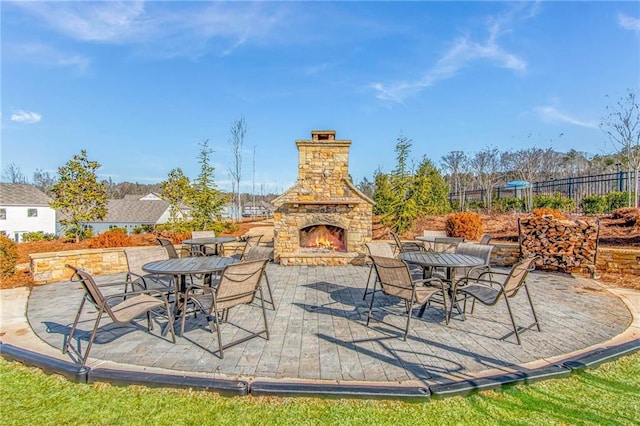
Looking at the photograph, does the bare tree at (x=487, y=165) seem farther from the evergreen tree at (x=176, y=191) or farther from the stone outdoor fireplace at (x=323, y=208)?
the evergreen tree at (x=176, y=191)

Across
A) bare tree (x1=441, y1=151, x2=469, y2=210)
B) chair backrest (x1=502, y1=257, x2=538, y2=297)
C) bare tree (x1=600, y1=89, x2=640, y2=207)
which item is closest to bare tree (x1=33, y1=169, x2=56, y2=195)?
bare tree (x1=441, y1=151, x2=469, y2=210)

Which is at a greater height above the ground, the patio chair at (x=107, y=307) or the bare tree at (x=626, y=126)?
the bare tree at (x=626, y=126)

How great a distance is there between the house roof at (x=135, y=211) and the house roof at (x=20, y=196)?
5706 millimetres

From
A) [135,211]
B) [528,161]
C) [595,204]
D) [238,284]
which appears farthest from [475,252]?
[135,211]

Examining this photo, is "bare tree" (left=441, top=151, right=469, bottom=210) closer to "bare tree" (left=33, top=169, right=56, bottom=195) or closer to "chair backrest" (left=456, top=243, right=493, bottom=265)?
"chair backrest" (left=456, top=243, right=493, bottom=265)

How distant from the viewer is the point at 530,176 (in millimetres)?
18750

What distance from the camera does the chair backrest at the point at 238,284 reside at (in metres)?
3.04

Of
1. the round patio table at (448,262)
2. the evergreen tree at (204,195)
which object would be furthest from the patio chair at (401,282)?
the evergreen tree at (204,195)

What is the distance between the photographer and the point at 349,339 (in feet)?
10.9

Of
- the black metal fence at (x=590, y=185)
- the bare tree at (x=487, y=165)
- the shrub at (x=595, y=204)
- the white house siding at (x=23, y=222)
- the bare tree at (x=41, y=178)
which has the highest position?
the bare tree at (x=41, y=178)

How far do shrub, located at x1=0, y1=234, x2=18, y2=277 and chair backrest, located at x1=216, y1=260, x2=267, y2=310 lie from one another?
610 centimetres

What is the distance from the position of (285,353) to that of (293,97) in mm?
13327

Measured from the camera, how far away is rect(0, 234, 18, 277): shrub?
616 cm

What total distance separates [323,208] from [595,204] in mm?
11858
